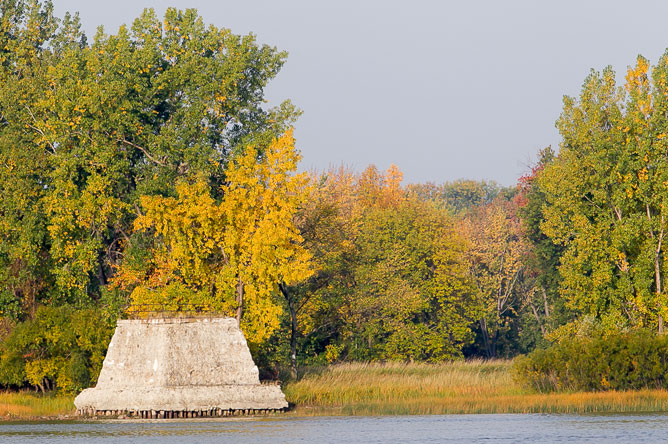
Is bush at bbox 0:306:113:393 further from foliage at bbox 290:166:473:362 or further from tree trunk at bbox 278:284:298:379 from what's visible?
foliage at bbox 290:166:473:362

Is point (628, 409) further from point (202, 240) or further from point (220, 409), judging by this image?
point (202, 240)

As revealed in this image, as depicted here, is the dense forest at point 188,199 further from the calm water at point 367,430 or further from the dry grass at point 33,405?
the calm water at point 367,430

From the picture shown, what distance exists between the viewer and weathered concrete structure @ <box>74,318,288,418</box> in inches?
2057

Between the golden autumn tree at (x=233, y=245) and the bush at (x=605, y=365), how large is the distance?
42.4 ft

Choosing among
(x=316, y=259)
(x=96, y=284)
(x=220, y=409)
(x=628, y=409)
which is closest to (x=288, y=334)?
(x=316, y=259)

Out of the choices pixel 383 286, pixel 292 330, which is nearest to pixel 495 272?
pixel 383 286

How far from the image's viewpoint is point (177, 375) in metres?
52.6

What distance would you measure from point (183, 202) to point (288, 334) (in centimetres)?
1453

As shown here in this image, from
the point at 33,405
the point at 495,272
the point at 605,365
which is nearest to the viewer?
the point at 605,365

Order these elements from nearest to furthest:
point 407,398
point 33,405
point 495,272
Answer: point 33,405
point 407,398
point 495,272

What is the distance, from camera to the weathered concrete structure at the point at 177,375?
5225cm

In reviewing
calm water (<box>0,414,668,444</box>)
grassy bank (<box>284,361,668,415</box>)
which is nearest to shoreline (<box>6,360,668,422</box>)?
grassy bank (<box>284,361,668,415</box>)

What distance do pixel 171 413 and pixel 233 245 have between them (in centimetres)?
950

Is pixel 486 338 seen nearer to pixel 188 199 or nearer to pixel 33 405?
pixel 188 199
